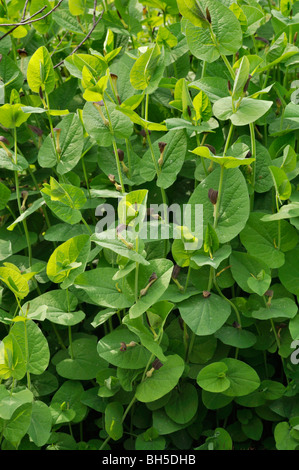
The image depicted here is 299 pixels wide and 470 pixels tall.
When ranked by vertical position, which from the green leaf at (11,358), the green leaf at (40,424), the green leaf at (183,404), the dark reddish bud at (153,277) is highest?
the dark reddish bud at (153,277)

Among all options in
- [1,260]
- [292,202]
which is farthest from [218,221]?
[1,260]

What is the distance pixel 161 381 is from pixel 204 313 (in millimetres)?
106

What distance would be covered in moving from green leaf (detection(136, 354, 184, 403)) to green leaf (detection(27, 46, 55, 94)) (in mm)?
416

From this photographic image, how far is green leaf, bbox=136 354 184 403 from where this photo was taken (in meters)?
Answer: 0.70

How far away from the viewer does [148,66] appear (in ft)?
2.32

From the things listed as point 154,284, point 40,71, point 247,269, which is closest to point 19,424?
point 154,284

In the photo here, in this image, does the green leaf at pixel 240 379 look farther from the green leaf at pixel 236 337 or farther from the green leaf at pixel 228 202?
the green leaf at pixel 228 202

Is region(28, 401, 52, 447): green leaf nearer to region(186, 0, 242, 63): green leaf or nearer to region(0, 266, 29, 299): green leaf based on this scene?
region(0, 266, 29, 299): green leaf

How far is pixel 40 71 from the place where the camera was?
75cm

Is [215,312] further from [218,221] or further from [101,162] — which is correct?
[101,162]

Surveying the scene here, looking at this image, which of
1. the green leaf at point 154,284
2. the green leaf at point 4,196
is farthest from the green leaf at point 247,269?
the green leaf at point 4,196

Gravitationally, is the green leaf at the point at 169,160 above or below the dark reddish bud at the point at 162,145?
below

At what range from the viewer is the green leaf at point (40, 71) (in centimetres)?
75

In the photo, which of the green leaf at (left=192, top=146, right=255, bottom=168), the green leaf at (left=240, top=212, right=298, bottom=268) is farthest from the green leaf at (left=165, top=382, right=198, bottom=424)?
the green leaf at (left=192, top=146, right=255, bottom=168)
